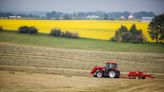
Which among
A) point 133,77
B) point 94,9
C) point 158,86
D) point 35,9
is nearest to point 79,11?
point 94,9

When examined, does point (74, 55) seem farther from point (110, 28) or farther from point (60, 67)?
point (110, 28)

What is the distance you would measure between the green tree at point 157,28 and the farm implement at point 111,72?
4.14 ft

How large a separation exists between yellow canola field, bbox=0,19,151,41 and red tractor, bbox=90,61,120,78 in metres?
0.93

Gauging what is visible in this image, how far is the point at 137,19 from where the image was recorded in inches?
466

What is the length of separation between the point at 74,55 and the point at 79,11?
146 centimetres

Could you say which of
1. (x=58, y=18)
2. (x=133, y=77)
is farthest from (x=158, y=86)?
(x=58, y=18)

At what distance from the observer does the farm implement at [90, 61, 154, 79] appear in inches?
451

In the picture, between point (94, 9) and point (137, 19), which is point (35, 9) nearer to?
point (94, 9)

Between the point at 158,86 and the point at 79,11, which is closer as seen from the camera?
the point at 158,86

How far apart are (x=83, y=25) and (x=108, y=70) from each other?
1724mm

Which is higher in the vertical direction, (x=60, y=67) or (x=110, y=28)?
(x=110, y=28)

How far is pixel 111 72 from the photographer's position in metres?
11.6

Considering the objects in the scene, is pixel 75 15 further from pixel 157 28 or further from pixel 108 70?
pixel 157 28

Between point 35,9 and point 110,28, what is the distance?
251 cm
